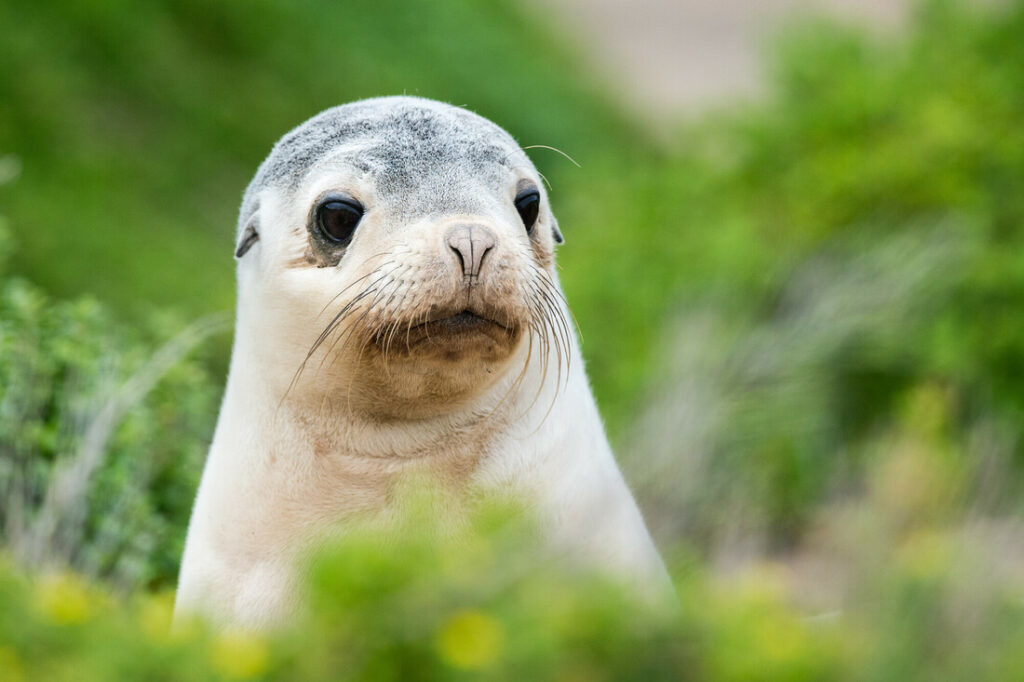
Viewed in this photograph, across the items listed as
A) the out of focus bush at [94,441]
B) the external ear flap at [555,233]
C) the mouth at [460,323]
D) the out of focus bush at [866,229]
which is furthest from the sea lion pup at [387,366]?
the out of focus bush at [866,229]

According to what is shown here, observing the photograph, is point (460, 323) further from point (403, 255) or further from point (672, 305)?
point (672, 305)

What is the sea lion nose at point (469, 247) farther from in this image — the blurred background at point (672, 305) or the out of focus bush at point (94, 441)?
the out of focus bush at point (94, 441)

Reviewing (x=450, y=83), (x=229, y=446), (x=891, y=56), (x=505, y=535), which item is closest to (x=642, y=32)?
(x=450, y=83)

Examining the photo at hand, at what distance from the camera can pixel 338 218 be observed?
127 inches

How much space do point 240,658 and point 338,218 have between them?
5.56ft

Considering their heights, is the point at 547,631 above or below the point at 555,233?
below

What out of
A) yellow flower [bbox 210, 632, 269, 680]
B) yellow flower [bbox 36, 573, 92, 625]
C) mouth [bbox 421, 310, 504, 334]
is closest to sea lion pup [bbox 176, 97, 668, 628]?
mouth [bbox 421, 310, 504, 334]

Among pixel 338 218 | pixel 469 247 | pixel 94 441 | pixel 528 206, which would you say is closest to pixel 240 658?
pixel 469 247

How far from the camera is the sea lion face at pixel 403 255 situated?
2979 mm

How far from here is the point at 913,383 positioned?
271 inches

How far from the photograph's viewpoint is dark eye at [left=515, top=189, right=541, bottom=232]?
133 inches

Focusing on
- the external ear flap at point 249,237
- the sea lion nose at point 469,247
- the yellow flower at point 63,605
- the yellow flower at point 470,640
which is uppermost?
the external ear flap at point 249,237

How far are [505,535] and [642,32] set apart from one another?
59.7 ft

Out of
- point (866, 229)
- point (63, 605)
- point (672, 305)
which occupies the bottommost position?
point (63, 605)
